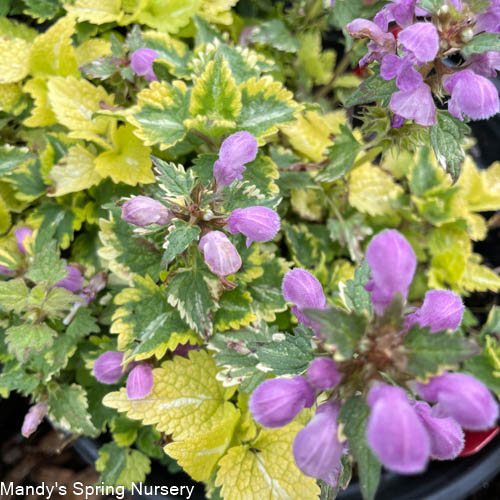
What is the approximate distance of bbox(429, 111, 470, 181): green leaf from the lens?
0.65 metres

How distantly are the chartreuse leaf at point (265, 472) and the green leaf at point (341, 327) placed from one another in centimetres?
38

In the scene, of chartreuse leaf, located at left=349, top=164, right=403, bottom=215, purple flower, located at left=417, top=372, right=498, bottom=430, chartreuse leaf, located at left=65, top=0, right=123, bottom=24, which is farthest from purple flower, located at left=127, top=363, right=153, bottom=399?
chartreuse leaf, located at left=65, top=0, right=123, bottom=24

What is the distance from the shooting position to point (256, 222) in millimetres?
562

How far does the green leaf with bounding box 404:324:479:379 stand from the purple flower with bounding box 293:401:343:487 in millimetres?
92

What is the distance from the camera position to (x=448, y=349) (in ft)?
1.32

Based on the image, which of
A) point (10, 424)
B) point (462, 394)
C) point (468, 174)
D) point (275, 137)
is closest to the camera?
point (462, 394)

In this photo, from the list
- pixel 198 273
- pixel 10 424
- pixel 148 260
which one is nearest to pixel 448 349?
pixel 198 273

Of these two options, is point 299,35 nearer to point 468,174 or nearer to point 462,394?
point 468,174

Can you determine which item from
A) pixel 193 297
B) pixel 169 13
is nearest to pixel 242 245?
pixel 193 297

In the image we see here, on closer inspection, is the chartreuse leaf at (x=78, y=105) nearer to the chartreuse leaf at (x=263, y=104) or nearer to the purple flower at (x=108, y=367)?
the chartreuse leaf at (x=263, y=104)

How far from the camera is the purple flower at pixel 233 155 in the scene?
23.6 inches

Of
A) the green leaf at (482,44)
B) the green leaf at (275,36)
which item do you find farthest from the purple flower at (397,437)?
the green leaf at (275,36)

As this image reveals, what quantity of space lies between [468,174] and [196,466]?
932 millimetres

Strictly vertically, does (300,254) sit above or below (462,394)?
below
